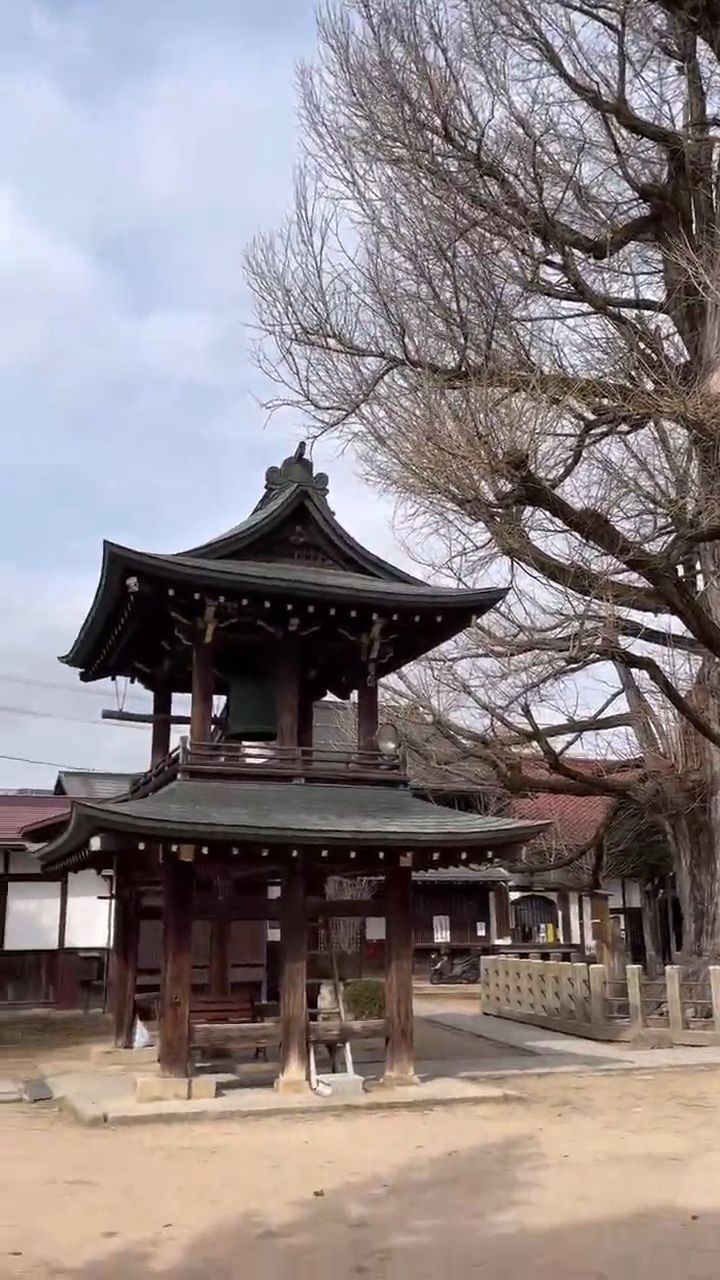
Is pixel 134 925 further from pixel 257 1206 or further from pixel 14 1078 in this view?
pixel 257 1206

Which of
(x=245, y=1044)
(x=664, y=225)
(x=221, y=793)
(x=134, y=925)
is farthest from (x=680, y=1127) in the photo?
(x=664, y=225)

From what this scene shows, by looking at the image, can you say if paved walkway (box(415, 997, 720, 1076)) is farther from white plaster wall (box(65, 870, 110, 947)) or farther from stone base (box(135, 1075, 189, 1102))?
white plaster wall (box(65, 870, 110, 947))

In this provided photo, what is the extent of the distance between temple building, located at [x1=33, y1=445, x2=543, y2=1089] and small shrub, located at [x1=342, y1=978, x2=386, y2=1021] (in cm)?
→ 383

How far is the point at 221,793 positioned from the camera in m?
11.8

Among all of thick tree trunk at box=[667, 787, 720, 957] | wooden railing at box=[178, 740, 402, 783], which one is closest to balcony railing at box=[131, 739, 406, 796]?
wooden railing at box=[178, 740, 402, 783]

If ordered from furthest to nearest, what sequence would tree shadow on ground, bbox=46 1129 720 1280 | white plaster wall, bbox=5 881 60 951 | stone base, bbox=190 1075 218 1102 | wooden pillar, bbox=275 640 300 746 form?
white plaster wall, bbox=5 881 60 951, wooden pillar, bbox=275 640 300 746, stone base, bbox=190 1075 218 1102, tree shadow on ground, bbox=46 1129 720 1280

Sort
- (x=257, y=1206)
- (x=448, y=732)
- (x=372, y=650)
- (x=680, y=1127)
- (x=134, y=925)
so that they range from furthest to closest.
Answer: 1. (x=448, y=732)
2. (x=134, y=925)
3. (x=372, y=650)
4. (x=680, y=1127)
5. (x=257, y=1206)

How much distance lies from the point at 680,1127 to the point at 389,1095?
292cm

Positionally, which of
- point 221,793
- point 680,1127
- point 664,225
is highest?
point 664,225

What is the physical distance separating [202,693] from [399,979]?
12.7 ft

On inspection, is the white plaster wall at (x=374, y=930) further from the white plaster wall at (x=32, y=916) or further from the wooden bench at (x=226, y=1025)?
the wooden bench at (x=226, y=1025)

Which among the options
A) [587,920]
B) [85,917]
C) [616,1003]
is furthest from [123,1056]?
[587,920]

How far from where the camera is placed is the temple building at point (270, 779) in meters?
11.2

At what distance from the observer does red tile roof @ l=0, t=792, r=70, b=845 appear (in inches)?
792
